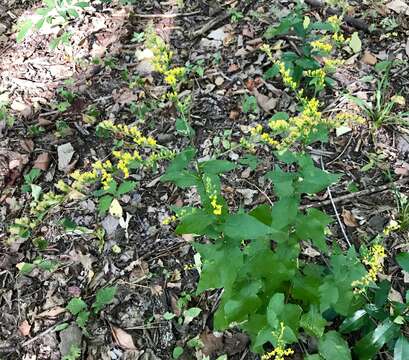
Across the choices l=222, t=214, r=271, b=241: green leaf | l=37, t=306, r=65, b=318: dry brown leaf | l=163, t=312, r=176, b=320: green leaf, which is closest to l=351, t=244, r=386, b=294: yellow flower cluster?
l=222, t=214, r=271, b=241: green leaf

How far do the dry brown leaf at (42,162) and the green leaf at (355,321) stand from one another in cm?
244

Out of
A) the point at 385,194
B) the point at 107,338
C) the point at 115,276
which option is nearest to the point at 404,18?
the point at 385,194

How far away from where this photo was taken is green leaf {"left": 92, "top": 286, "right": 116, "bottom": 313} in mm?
Result: 3055

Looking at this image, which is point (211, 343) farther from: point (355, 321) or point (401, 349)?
point (401, 349)

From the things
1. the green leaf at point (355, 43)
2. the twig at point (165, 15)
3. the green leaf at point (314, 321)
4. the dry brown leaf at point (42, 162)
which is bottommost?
the green leaf at point (314, 321)

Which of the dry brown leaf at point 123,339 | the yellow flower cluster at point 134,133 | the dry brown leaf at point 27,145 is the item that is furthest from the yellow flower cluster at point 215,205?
the dry brown leaf at point 27,145

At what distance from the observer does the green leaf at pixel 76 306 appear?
10.0 feet

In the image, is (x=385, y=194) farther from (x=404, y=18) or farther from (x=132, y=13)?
(x=132, y=13)

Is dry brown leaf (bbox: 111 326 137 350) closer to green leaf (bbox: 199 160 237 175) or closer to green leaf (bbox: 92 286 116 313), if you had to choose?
green leaf (bbox: 92 286 116 313)

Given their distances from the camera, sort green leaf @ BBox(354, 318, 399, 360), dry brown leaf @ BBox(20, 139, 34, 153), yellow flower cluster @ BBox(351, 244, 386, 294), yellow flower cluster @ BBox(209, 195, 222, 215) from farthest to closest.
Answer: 1. dry brown leaf @ BBox(20, 139, 34, 153)
2. green leaf @ BBox(354, 318, 399, 360)
3. yellow flower cluster @ BBox(351, 244, 386, 294)
4. yellow flower cluster @ BBox(209, 195, 222, 215)

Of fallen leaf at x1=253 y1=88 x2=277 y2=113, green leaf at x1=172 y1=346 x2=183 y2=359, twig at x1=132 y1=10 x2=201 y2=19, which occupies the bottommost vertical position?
green leaf at x1=172 y1=346 x2=183 y2=359

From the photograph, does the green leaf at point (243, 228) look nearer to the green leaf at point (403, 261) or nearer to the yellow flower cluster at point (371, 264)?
the yellow flower cluster at point (371, 264)

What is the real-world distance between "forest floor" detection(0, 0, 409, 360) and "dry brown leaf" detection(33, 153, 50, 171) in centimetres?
2

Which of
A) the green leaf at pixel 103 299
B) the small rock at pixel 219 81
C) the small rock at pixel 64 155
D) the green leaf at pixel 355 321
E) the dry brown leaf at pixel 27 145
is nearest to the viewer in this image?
the green leaf at pixel 355 321
